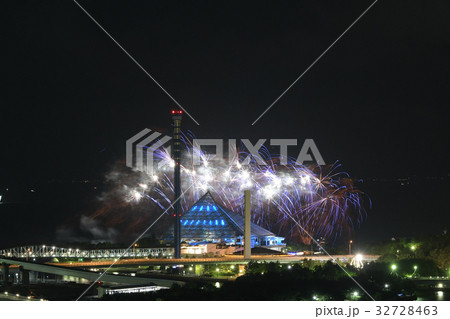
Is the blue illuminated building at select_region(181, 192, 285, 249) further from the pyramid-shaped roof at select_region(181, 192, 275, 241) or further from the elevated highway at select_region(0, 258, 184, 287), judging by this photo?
the elevated highway at select_region(0, 258, 184, 287)

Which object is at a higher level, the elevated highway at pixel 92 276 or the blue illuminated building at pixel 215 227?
the blue illuminated building at pixel 215 227

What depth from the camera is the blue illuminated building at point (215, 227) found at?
97688 millimetres

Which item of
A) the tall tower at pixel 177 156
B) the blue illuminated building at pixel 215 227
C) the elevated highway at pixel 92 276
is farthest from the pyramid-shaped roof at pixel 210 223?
the elevated highway at pixel 92 276

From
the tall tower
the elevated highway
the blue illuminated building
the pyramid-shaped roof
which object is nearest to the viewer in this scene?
the elevated highway

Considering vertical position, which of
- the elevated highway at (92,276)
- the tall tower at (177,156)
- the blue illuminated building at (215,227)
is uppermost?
the tall tower at (177,156)

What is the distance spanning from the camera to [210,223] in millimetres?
101562

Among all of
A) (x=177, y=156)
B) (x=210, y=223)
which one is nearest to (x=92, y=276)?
(x=177, y=156)

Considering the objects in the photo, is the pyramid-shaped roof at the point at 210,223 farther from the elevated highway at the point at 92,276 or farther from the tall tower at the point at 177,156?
the elevated highway at the point at 92,276

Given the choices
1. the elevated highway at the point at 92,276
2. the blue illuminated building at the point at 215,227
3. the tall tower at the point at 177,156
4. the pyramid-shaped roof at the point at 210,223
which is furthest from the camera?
the pyramid-shaped roof at the point at 210,223

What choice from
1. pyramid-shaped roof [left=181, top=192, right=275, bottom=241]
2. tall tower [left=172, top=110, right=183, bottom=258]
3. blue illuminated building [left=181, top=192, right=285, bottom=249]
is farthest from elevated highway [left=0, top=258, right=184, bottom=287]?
pyramid-shaped roof [left=181, top=192, right=275, bottom=241]

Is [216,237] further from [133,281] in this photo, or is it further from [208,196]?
[133,281]

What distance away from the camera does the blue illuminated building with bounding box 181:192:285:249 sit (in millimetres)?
97688

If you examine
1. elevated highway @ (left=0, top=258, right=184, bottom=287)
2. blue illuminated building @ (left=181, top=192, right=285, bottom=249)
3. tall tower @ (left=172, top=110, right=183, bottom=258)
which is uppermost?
tall tower @ (left=172, top=110, right=183, bottom=258)
